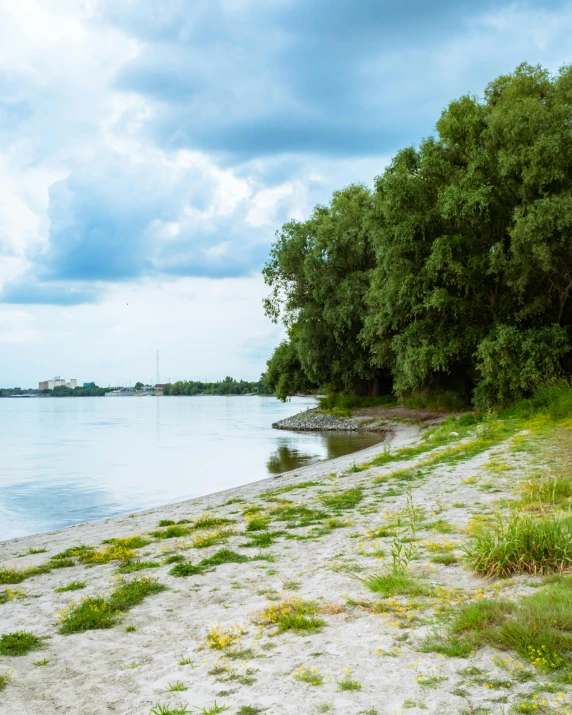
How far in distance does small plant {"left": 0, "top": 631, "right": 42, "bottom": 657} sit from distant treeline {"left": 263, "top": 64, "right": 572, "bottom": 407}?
894 inches

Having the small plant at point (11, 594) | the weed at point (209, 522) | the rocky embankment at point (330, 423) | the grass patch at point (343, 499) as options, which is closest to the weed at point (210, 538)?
the weed at point (209, 522)

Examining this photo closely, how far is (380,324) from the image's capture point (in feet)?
103

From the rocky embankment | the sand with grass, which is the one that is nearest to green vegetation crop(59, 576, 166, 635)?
the sand with grass

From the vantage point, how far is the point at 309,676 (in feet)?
15.1

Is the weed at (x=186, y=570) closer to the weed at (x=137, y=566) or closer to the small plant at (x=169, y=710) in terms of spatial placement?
the weed at (x=137, y=566)

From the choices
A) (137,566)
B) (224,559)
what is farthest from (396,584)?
(137,566)

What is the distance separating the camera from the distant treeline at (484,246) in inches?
978

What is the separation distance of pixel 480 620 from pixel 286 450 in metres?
25.3

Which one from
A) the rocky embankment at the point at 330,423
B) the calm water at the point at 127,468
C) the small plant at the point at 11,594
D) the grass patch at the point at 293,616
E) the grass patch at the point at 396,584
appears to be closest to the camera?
the grass patch at the point at 293,616

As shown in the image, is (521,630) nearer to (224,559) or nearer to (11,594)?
(224,559)

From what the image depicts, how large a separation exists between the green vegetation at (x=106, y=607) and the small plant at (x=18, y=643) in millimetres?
317

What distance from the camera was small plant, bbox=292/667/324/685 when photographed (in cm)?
453

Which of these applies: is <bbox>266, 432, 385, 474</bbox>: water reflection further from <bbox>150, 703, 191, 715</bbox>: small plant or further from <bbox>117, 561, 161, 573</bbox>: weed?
<bbox>150, 703, 191, 715</bbox>: small plant

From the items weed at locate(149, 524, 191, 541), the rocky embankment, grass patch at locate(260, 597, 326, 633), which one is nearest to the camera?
grass patch at locate(260, 597, 326, 633)
